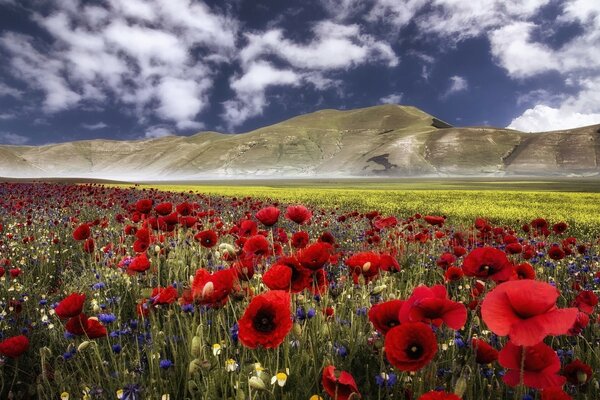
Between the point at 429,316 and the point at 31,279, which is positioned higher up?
the point at 429,316

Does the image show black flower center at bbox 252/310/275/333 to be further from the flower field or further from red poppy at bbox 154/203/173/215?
red poppy at bbox 154/203/173/215

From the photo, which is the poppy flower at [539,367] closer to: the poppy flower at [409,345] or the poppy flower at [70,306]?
the poppy flower at [409,345]

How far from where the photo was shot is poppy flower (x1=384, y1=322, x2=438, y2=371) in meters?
1.39

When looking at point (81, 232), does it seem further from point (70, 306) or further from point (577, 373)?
point (577, 373)

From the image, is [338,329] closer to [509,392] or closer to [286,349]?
[286,349]

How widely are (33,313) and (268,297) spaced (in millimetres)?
4138

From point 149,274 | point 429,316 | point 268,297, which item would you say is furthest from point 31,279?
point 429,316

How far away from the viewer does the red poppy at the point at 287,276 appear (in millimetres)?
2023

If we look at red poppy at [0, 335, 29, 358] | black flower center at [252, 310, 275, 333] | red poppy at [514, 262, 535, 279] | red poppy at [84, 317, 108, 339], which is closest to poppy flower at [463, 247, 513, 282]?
red poppy at [514, 262, 535, 279]

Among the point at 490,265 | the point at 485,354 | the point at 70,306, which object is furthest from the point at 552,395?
the point at 70,306

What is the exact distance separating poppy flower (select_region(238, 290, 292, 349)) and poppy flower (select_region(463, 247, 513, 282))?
1.07m

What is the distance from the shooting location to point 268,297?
5.42ft

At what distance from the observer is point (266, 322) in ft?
5.47

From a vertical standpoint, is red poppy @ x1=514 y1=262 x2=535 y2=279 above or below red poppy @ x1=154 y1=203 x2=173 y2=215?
below
